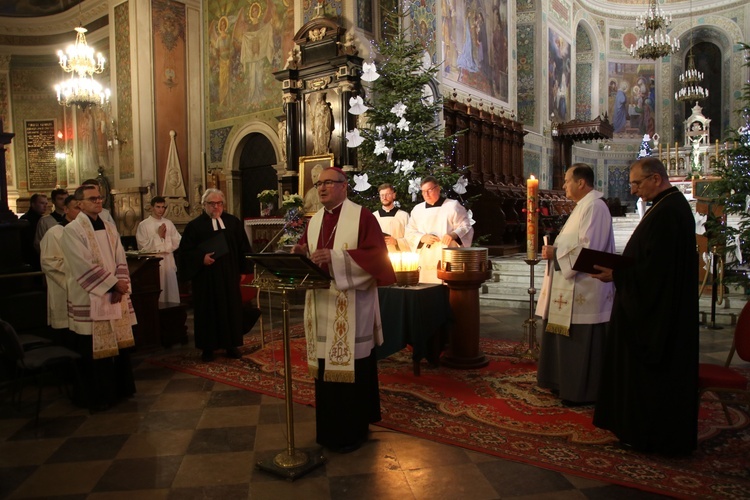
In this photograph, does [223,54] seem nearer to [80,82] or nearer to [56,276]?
[80,82]

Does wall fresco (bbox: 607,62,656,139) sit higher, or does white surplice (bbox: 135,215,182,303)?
wall fresco (bbox: 607,62,656,139)

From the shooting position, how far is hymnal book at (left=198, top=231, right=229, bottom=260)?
5.62m

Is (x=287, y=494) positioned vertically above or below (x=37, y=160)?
below

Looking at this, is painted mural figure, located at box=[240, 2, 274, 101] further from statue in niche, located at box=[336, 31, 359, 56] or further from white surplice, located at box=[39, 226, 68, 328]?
white surplice, located at box=[39, 226, 68, 328]

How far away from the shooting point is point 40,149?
55.6 ft

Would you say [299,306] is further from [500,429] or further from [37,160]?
[37,160]

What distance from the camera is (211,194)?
563 cm

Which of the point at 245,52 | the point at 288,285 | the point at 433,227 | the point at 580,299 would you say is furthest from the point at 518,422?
the point at 245,52

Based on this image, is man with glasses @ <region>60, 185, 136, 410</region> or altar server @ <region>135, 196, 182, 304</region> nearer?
man with glasses @ <region>60, 185, 136, 410</region>

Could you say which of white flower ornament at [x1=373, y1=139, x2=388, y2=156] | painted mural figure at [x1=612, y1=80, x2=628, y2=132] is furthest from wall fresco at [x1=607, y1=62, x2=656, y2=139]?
white flower ornament at [x1=373, y1=139, x2=388, y2=156]

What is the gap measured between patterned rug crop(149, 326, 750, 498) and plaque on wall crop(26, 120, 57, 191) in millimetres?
14132

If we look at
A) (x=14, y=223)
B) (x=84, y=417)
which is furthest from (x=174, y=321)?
(x=84, y=417)

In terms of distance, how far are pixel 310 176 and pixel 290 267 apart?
7.72 meters

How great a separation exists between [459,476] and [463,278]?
2210 millimetres
